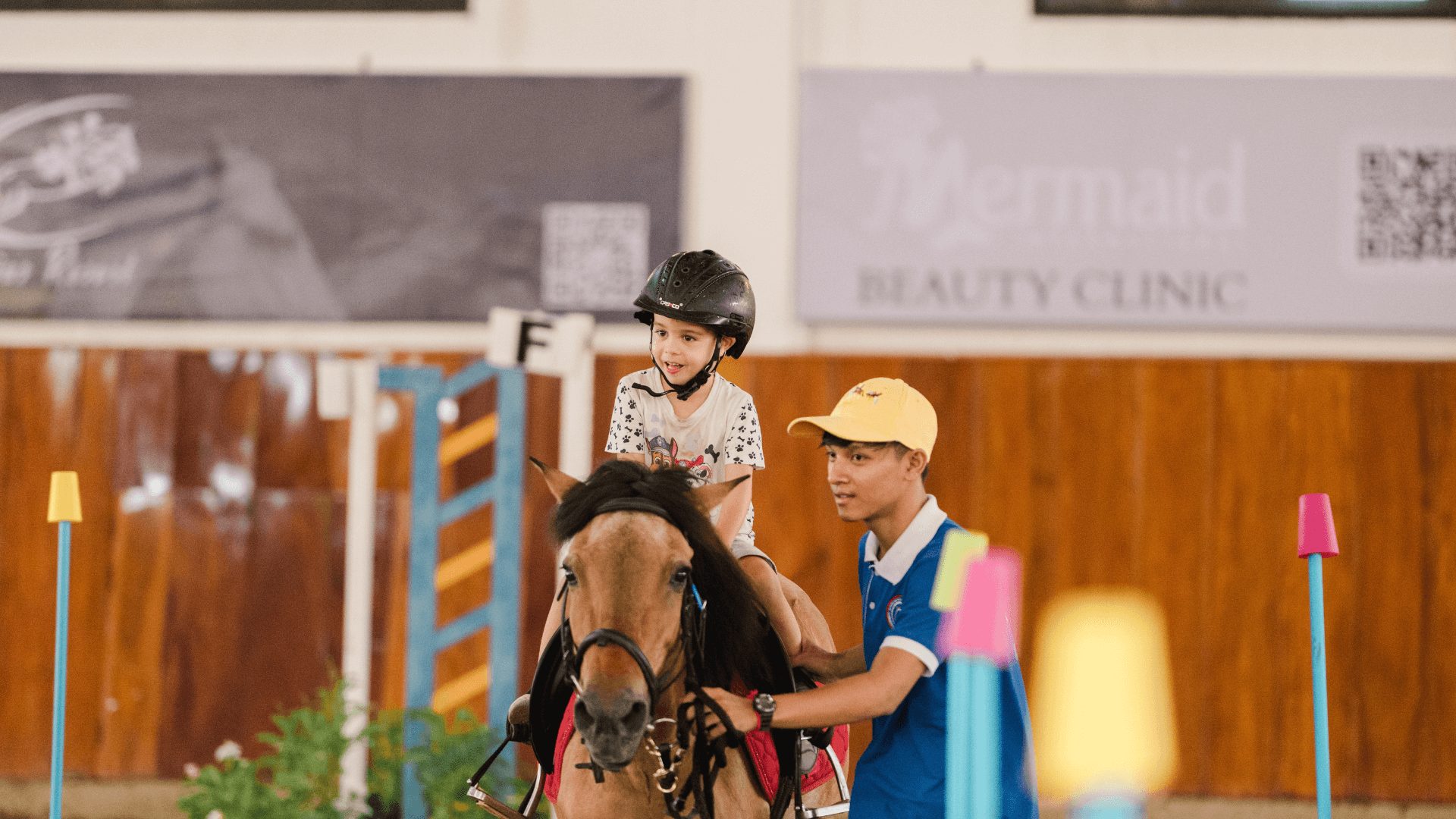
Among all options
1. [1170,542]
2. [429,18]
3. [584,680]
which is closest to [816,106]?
[429,18]

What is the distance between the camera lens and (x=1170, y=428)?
710 cm

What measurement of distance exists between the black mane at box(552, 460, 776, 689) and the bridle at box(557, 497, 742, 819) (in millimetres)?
33

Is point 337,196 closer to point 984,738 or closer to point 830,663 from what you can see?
point 830,663

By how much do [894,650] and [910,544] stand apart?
0.93 feet

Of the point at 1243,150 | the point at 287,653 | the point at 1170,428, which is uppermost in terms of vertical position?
the point at 1243,150

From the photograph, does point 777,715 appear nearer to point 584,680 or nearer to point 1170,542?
point 584,680

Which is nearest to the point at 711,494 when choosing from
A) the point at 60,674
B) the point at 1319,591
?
the point at 1319,591

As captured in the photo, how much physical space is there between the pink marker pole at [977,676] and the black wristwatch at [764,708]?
55 cm

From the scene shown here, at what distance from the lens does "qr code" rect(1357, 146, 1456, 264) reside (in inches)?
279

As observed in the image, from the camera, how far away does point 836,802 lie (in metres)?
3.70

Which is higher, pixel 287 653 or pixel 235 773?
pixel 287 653

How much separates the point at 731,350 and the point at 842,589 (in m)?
3.75

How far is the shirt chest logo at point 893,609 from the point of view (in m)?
2.84

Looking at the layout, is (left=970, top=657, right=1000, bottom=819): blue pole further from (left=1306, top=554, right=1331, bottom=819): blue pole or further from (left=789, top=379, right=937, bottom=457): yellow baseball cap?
(left=1306, top=554, right=1331, bottom=819): blue pole
